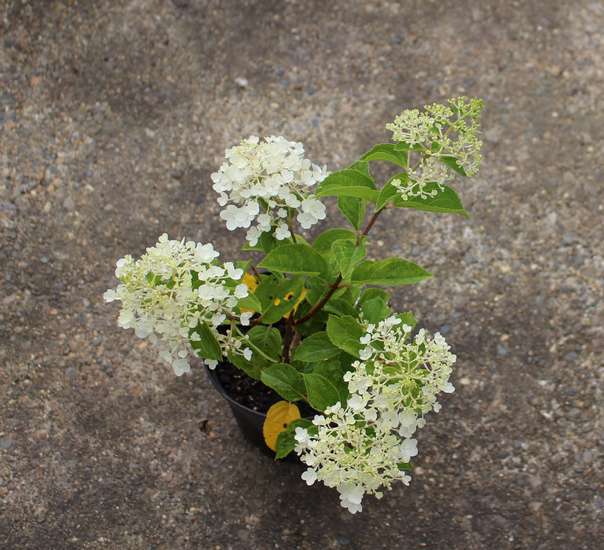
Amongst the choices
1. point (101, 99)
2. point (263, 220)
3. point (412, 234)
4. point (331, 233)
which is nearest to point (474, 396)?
point (412, 234)

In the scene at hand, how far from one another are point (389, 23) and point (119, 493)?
5.81 feet

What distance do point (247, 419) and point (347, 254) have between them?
62 centimetres

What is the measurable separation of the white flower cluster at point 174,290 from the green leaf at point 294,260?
93 millimetres

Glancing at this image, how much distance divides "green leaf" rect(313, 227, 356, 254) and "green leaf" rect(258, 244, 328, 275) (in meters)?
0.11

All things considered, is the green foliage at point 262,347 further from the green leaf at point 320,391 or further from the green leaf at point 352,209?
the green leaf at point 352,209

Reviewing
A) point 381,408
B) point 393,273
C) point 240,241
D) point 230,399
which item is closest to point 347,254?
point 393,273

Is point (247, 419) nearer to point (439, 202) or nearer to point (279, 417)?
point (279, 417)

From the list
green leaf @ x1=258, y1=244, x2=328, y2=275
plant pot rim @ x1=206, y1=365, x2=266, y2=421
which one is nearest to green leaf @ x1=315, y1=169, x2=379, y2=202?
green leaf @ x1=258, y1=244, x2=328, y2=275

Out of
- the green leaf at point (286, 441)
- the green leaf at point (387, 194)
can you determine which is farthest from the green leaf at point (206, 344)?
the green leaf at point (387, 194)

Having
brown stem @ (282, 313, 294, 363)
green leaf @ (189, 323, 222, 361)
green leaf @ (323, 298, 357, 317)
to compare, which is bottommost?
brown stem @ (282, 313, 294, 363)

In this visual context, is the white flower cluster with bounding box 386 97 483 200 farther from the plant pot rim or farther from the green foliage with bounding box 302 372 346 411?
the plant pot rim

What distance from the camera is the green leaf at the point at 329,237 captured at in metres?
1.66

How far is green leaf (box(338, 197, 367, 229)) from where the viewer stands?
5.17 ft

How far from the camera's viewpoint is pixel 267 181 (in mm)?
1392
